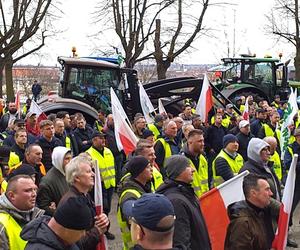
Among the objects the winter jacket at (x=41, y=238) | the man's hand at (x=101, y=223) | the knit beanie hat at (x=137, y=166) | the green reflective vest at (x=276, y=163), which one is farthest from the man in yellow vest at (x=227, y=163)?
the winter jacket at (x=41, y=238)

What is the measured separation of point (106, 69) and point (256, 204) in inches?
366

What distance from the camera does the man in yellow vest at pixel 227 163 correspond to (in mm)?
6414

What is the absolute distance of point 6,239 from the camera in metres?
3.56

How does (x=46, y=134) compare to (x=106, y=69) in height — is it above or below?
below

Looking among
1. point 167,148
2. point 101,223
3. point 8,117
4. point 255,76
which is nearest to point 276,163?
point 167,148

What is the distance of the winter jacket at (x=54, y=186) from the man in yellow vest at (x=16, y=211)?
2.91 ft

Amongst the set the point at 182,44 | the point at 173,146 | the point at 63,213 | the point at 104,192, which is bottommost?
the point at 104,192

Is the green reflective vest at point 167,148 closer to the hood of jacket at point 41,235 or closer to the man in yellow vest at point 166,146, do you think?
the man in yellow vest at point 166,146

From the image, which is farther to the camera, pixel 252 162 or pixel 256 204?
pixel 252 162

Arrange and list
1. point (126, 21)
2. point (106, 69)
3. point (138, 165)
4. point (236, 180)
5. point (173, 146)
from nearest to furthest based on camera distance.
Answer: point (138, 165), point (236, 180), point (173, 146), point (106, 69), point (126, 21)

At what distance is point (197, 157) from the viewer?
6168mm

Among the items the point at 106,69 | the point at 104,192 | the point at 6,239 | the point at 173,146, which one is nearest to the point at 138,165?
the point at 6,239

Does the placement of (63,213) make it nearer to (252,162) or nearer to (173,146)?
(252,162)

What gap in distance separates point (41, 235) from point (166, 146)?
484cm
